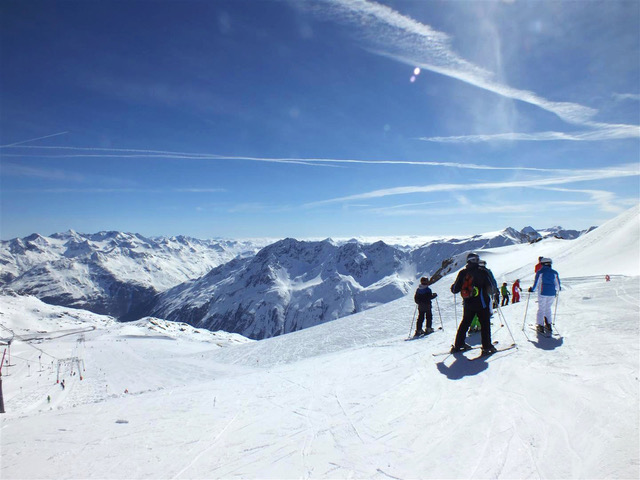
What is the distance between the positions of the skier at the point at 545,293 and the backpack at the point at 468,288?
3.01 meters

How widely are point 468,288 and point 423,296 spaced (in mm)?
4686

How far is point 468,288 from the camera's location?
28.2ft

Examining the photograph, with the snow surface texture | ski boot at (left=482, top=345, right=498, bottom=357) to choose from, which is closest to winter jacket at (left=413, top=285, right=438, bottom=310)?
the snow surface texture

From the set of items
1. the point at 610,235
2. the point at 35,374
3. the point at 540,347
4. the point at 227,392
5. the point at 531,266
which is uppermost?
the point at 610,235

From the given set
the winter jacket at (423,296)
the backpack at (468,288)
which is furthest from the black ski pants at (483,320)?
the winter jacket at (423,296)

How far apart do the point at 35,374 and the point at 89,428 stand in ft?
155

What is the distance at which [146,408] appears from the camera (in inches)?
299

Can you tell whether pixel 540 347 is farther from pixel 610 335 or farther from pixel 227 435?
pixel 227 435

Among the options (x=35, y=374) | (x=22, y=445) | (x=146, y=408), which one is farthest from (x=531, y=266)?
A: (x=35, y=374)

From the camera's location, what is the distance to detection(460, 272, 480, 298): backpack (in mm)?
8508

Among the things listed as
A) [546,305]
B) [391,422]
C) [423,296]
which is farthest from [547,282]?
[391,422]

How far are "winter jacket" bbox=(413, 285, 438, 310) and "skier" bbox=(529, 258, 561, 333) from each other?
12.0ft

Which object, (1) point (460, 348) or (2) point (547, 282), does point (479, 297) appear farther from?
(2) point (547, 282)

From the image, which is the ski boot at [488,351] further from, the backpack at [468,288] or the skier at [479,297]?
the backpack at [468,288]
